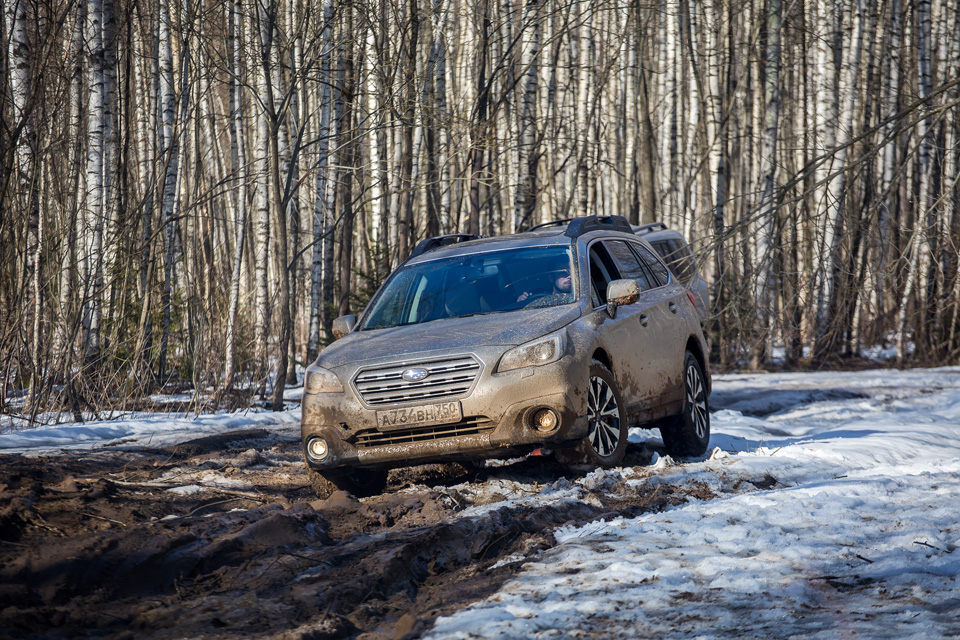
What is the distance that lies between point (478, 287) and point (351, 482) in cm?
175

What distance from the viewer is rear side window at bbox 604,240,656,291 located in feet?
27.2

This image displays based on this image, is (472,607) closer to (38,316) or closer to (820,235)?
(820,235)

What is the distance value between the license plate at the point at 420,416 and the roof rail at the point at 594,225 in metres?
2.18

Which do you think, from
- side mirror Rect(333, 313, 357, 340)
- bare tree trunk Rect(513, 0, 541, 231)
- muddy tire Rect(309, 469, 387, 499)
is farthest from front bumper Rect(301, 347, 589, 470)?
bare tree trunk Rect(513, 0, 541, 231)

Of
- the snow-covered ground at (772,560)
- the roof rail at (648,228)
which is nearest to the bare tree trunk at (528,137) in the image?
the roof rail at (648,228)

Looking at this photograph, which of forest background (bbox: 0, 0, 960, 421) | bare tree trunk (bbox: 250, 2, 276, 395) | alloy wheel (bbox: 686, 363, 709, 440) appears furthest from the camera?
bare tree trunk (bbox: 250, 2, 276, 395)

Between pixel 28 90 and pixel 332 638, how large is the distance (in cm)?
949

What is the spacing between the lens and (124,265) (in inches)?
443

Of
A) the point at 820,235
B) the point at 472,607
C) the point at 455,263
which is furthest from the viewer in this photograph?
the point at 820,235

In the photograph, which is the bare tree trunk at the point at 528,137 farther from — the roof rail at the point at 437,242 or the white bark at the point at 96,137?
the roof rail at the point at 437,242

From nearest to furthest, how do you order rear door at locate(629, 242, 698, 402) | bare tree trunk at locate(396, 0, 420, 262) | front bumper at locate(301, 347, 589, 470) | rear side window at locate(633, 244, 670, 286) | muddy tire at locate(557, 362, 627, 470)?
front bumper at locate(301, 347, 589, 470)
muddy tire at locate(557, 362, 627, 470)
rear door at locate(629, 242, 698, 402)
rear side window at locate(633, 244, 670, 286)
bare tree trunk at locate(396, 0, 420, 262)

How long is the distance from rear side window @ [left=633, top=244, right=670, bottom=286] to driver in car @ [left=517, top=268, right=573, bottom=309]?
1663 mm

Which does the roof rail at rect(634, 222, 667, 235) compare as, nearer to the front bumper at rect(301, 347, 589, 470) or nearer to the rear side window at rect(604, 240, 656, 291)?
the rear side window at rect(604, 240, 656, 291)

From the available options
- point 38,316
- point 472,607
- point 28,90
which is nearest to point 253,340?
point 38,316
